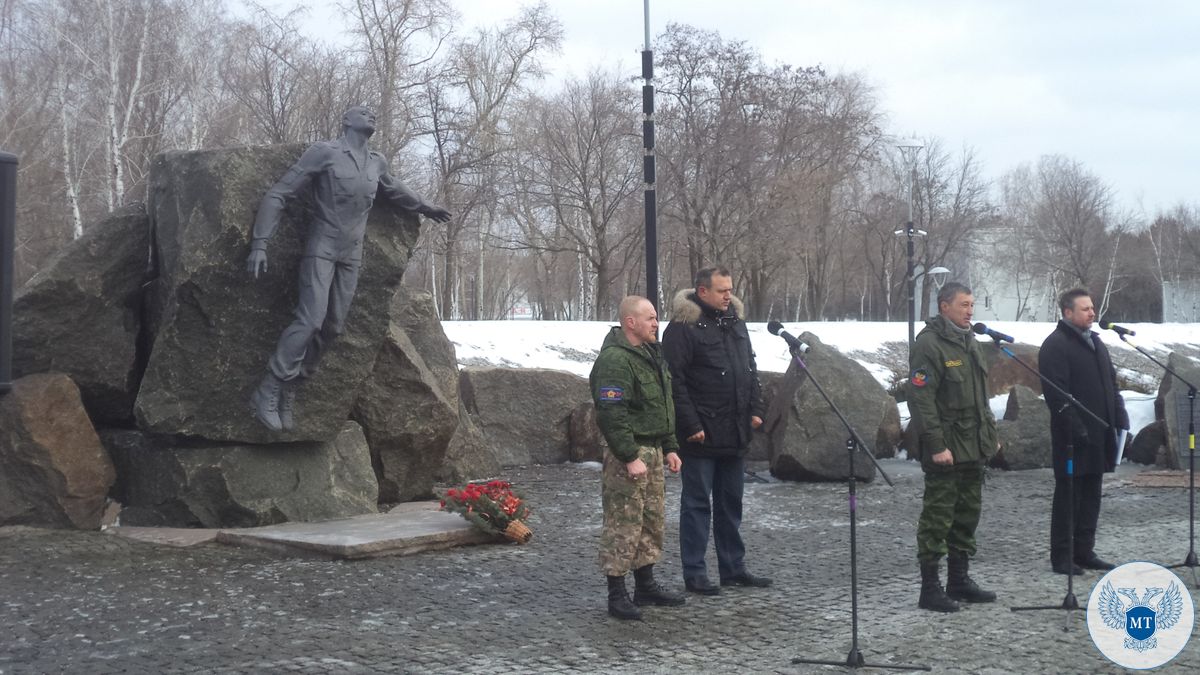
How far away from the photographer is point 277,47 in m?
30.1

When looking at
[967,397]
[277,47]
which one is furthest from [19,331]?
[277,47]

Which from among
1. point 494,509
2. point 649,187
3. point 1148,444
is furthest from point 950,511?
point 1148,444

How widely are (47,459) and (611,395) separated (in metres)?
4.89

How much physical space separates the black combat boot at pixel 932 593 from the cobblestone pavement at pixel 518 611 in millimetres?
79

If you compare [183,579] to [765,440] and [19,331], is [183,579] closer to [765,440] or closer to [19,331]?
[19,331]

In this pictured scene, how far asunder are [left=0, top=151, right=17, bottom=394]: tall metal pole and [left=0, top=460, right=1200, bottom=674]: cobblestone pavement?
1373mm

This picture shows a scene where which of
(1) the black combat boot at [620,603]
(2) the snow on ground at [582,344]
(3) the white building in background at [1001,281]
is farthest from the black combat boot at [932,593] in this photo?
(3) the white building in background at [1001,281]

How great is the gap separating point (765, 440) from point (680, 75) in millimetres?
26804

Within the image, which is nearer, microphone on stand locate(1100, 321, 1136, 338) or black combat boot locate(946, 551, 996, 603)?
black combat boot locate(946, 551, 996, 603)

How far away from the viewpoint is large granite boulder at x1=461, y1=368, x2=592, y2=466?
1402 centimetres

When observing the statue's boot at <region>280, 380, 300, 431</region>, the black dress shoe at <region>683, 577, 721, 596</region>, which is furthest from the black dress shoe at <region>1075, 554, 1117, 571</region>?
the statue's boot at <region>280, 380, 300, 431</region>

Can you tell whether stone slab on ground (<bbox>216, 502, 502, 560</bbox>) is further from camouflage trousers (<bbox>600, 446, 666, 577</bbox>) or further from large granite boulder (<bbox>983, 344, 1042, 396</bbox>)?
large granite boulder (<bbox>983, 344, 1042, 396</bbox>)

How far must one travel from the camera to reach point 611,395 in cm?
638

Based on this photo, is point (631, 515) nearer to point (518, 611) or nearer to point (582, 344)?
point (518, 611)
